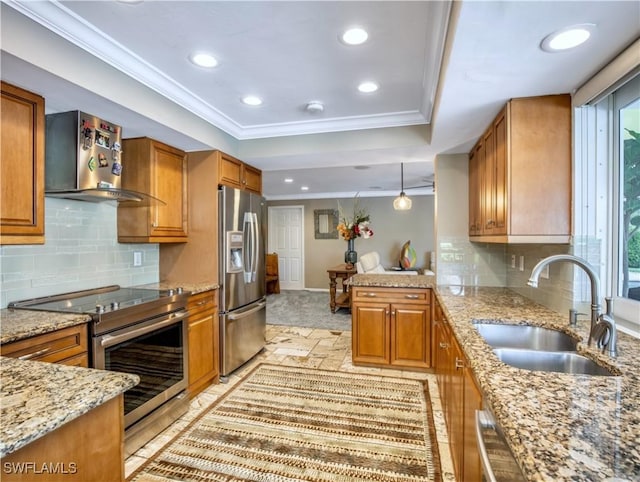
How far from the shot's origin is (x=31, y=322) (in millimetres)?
1670

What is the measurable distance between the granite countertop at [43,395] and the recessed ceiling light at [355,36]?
6.07 ft

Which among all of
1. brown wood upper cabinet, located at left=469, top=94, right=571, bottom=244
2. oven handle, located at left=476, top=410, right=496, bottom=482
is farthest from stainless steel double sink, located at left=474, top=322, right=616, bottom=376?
brown wood upper cabinet, located at left=469, top=94, right=571, bottom=244

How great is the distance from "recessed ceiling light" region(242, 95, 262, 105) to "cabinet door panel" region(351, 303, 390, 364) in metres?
2.08

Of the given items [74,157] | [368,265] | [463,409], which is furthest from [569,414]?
[368,265]

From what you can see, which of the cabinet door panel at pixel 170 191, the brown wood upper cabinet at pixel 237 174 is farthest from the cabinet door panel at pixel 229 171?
the cabinet door panel at pixel 170 191

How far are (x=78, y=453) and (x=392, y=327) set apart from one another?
271cm

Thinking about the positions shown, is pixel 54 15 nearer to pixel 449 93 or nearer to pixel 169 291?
pixel 169 291

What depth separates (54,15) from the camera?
1.57m

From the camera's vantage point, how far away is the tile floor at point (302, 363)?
2.05 metres

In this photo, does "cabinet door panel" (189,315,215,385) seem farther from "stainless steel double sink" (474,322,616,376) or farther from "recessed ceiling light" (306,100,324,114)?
"stainless steel double sink" (474,322,616,376)

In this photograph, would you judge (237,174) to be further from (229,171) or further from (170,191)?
(170,191)

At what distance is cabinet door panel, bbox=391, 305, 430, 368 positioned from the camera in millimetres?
3160

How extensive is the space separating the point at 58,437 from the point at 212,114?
253cm

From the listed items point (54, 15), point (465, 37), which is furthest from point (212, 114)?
point (465, 37)
